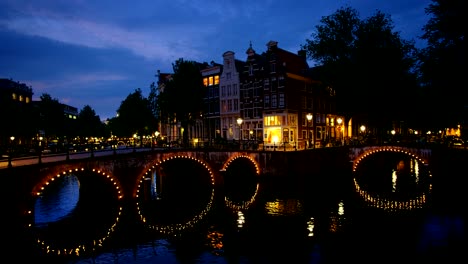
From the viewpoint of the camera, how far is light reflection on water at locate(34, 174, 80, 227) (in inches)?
1170

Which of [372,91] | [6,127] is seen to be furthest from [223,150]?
[6,127]

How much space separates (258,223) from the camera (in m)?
27.8

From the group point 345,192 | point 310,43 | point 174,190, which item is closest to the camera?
point 345,192

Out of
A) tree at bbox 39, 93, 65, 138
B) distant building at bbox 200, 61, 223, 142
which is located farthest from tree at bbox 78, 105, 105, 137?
distant building at bbox 200, 61, 223, 142

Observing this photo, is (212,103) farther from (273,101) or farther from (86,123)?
(86,123)

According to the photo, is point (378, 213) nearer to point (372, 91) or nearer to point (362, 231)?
point (362, 231)

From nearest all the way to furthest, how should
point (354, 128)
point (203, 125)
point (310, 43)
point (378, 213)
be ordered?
point (378, 213) → point (310, 43) → point (203, 125) → point (354, 128)

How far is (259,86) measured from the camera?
5869 cm

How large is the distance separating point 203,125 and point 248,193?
32.9 metres

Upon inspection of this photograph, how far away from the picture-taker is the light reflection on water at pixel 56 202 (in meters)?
29.7

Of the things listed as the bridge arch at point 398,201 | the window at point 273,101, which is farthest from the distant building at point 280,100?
the bridge arch at point 398,201

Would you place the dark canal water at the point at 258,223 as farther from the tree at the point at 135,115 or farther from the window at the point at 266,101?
the tree at the point at 135,115

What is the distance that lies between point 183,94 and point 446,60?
38885mm

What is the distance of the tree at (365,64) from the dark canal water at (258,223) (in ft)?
45.5
